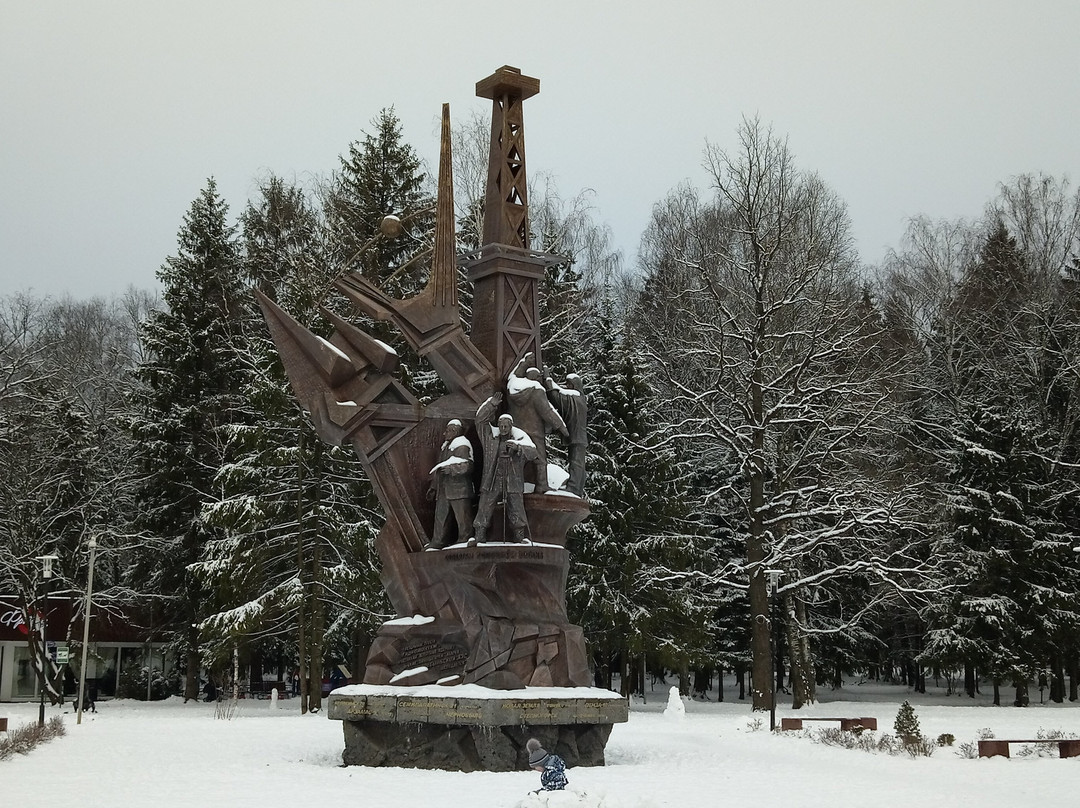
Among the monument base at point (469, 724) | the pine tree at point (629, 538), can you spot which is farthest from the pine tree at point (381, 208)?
the monument base at point (469, 724)

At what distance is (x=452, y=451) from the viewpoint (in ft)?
56.7

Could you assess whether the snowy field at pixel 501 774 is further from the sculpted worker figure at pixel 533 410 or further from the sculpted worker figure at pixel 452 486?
the sculpted worker figure at pixel 533 410

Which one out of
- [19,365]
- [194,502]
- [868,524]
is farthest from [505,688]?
[194,502]

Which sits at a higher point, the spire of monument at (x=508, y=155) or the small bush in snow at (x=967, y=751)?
the spire of monument at (x=508, y=155)

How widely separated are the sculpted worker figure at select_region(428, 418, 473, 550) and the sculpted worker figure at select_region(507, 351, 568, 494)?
0.86 meters

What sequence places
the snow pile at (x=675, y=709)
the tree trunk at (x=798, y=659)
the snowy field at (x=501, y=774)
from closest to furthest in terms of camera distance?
the snowy field at (x=501, y=774)
the snow pile at (x=675, y=709)
the tree trunk at (x=798, y=659)

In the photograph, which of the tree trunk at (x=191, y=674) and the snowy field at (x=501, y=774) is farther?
the tree trunk at (x=191, y=674)

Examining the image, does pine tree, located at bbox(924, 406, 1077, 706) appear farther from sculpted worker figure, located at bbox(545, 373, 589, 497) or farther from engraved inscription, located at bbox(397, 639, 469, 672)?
engraved inscription, located at bbox(397, 639, 469, 672)

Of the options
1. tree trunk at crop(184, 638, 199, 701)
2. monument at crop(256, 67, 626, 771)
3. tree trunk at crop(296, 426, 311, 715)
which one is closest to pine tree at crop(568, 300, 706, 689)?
tree trunk at crop(296, 426, 311, 715)

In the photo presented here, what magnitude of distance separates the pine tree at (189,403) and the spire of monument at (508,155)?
15477mm

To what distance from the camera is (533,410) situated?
17.8 m

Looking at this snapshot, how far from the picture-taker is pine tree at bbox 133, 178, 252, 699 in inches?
1329

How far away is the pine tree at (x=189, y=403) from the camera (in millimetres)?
33750

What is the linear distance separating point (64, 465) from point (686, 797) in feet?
86.4
